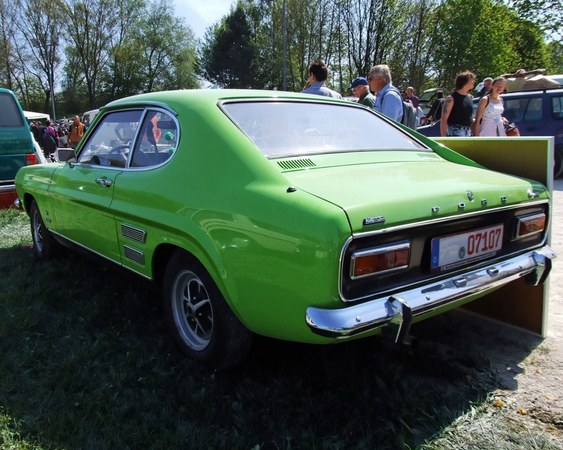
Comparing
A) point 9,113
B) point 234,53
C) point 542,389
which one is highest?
point 234,53

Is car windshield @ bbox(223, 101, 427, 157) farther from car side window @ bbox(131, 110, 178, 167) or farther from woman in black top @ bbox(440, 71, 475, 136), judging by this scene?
woman in black top @ bbox(440, 71, 475, 136)

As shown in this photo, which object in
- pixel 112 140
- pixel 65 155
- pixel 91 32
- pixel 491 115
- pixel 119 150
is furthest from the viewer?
pixel 91 32

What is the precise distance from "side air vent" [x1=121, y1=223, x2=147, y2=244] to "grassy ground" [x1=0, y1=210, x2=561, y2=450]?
0.65m

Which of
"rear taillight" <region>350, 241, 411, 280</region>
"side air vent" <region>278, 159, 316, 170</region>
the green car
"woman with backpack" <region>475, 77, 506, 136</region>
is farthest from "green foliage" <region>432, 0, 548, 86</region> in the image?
"rear taillight" <region>350, 241, 411, 280</region>

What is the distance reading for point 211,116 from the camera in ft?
8.44

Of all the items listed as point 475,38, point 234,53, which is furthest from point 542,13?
point 234,53

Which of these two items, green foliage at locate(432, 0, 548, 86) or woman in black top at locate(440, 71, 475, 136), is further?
green foliage at locate(432, 0, 548, 86)

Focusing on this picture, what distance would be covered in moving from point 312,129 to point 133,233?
127 cm

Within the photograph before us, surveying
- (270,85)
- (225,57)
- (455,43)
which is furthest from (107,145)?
(225,57)

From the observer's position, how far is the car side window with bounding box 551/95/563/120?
9.71 meters

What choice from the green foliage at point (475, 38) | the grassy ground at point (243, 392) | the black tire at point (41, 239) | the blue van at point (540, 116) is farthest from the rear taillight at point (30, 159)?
the green foliage at point (475, 38)

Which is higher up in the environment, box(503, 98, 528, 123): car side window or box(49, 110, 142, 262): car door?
box(503, 98, 528, 123): car side window

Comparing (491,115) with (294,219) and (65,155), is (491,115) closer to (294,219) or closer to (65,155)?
(65,155)

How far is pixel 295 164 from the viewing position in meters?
2.40
